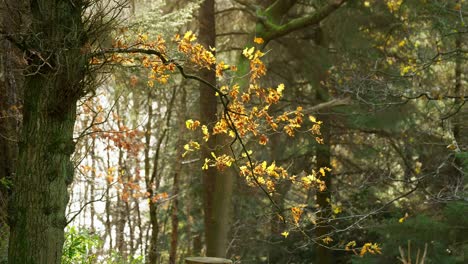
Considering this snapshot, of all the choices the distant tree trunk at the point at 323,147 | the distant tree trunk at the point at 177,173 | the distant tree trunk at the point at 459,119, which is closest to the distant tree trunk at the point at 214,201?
the distant tree trunk at the point at 323,147

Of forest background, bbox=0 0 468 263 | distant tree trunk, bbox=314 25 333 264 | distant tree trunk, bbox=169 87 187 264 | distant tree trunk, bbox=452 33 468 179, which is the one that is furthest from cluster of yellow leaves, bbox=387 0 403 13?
distant tree trunk, bbox=169 87 187 264

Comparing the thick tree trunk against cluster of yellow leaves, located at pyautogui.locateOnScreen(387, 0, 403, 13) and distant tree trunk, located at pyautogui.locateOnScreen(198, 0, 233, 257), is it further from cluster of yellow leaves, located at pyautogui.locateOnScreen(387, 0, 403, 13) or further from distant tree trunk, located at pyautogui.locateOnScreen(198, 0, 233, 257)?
cluster of yellow leaves, located at pyautogui.locateOnScreen(387, 0, 403, 13)

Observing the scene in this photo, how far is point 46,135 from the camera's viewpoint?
5.36 m

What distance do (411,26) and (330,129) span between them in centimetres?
310

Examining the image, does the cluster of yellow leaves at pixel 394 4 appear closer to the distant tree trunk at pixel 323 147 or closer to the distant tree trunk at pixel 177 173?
the distant tree trunk at pixel 323 147

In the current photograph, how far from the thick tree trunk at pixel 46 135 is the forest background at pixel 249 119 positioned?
0.01 metres

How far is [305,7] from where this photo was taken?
48.1ft

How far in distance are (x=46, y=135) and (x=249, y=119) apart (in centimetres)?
221

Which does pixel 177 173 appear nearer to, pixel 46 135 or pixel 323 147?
pixel 323 147

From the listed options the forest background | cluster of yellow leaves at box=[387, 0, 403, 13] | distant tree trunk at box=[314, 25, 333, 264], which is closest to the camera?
the forest background

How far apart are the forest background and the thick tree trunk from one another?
1 cm

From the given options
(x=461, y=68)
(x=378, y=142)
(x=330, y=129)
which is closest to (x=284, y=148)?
(x=330, y=129)

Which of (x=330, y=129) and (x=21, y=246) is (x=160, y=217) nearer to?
(x=330, y=129)

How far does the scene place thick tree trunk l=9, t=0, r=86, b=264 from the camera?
5262mm
